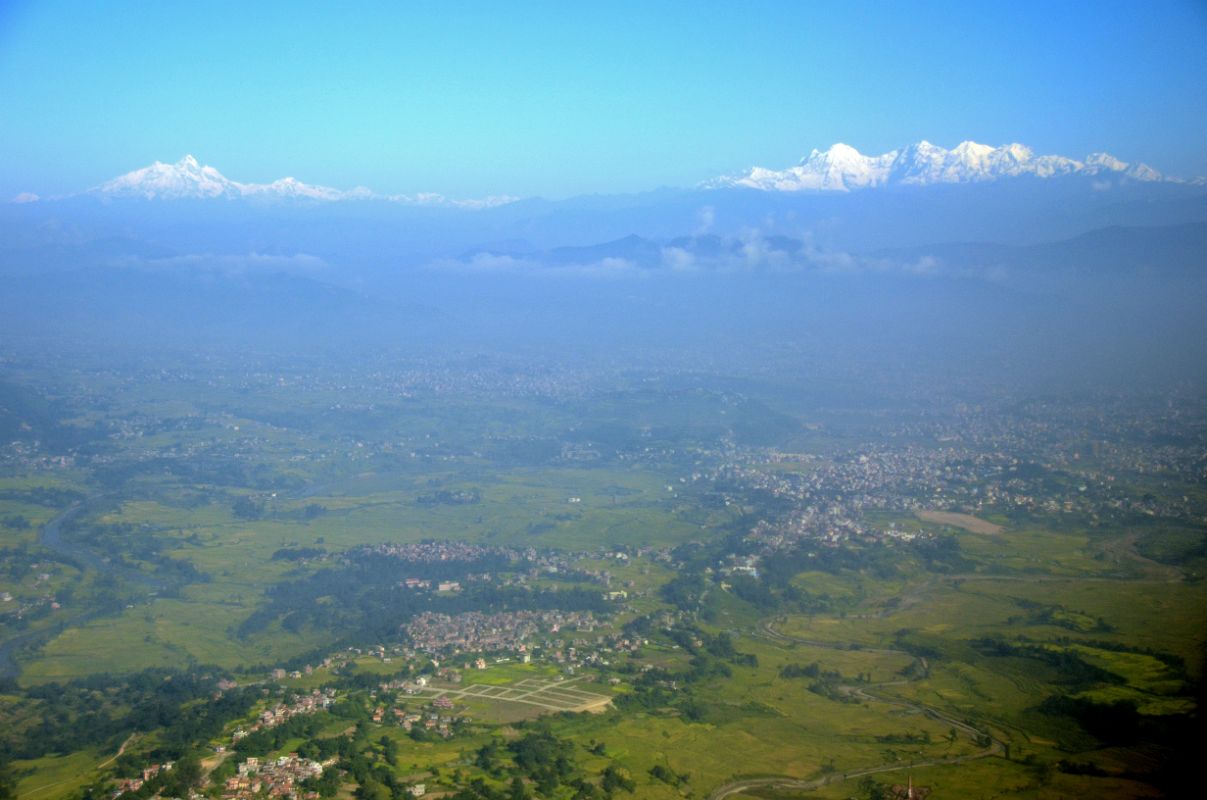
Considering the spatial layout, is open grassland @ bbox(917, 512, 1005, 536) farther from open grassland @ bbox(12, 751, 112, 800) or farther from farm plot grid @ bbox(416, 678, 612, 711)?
open grassland @ bbox(12, 751, 112, 800)

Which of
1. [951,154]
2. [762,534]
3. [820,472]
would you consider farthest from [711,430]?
[951,154]

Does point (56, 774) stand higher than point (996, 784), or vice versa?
point (56, 774)

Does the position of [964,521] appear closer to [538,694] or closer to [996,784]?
[996,784]

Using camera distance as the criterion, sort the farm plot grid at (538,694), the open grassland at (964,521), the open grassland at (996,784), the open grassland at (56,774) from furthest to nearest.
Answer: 1. the open grassland at (964,521)
2. the farm plot grid at (538,694)
3. the open grassland at (996,784)
4. the open grassland at (56,774)

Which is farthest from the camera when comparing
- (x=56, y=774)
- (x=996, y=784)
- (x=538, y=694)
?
(x=538, y=694)

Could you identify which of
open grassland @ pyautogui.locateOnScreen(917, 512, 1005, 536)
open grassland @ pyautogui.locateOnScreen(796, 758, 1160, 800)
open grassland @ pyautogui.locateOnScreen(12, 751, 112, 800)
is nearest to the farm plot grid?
open grassland @ pyautogui.locateOnScreen(796, 758, 1160, 800)

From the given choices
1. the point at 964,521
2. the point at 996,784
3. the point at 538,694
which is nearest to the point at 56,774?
the point at 538,694

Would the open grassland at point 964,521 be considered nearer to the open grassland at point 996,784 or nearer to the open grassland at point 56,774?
the open grassland at point 996,784

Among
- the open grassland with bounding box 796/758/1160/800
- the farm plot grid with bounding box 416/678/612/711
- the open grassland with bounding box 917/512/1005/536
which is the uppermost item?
the open grassland with bounding box 796/758/1160/800

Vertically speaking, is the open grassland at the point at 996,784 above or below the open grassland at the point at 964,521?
above

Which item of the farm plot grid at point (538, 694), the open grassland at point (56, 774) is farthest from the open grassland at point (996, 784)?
the open grassland at point (56, 774)

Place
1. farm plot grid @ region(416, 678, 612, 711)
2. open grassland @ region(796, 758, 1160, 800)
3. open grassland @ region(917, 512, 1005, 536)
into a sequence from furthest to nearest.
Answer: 1. open grassland @ region(917, 512, 1005, 536)
2. farm plot grid @ region(416, 678, 612, 711)
3. open grassland @ region(796, 758, 1160, 800)

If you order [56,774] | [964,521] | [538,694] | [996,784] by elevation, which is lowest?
[964,521]
